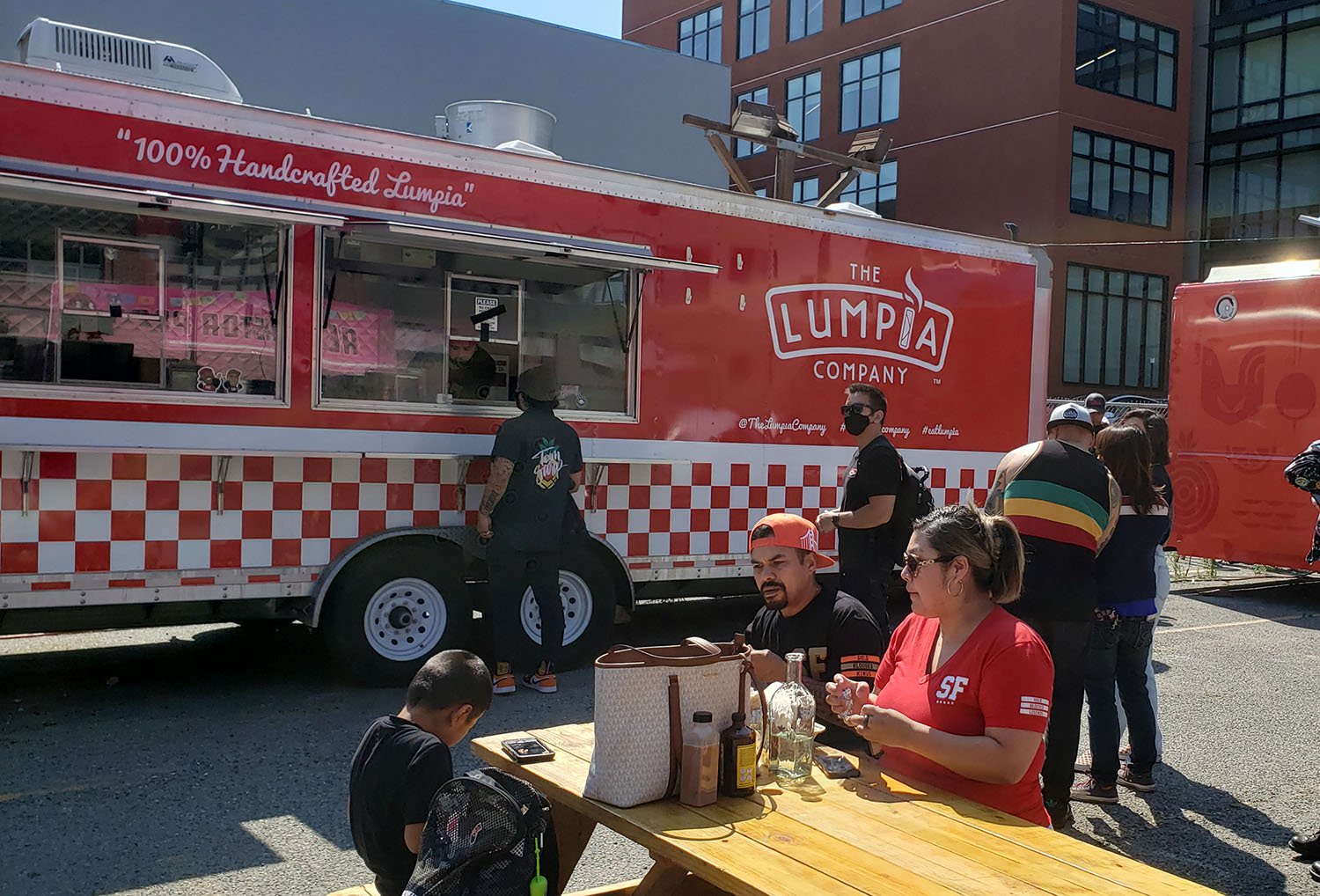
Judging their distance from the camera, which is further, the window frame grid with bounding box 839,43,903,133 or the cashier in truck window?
the window frame grid with bounding box 839,43,903,133

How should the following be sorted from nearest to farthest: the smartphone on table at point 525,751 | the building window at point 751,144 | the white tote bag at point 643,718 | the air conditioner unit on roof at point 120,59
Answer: the white tote bag at point 643,718 → the smartphone on table at point 525,751 → the air conditioner unit on roof at point 120,59 → the building window at point 751,144

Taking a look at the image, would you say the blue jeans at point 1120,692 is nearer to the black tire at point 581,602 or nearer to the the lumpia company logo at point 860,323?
the black tire at point 581,602

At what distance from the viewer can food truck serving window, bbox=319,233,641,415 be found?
5.89m

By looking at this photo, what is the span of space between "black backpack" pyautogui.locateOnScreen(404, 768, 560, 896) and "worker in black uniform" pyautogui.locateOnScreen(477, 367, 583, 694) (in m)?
3.65

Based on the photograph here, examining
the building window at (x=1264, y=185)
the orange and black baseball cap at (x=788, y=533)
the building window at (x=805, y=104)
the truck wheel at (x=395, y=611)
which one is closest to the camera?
the orange and black baseball cap at (x=788, y=533)

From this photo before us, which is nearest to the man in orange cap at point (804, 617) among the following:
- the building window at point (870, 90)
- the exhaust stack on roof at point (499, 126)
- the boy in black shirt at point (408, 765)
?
the boy in black shirt at point (408, 765)

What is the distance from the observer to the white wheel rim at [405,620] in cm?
594

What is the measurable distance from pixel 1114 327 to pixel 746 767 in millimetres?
28298

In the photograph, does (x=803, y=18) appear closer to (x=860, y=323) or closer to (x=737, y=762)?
(x=860, y=323)

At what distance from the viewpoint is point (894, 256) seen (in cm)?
777

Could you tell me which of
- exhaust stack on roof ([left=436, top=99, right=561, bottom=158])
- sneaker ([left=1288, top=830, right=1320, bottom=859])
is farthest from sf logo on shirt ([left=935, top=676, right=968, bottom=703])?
exhaust stack on roof ([left=436, top=99, right=561, bottom=158])

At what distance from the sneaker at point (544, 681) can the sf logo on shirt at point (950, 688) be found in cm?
368

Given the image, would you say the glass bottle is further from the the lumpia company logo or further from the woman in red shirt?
the the lumpia company logo

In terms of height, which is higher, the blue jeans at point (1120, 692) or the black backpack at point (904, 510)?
the black backpack at point (904, 510)
